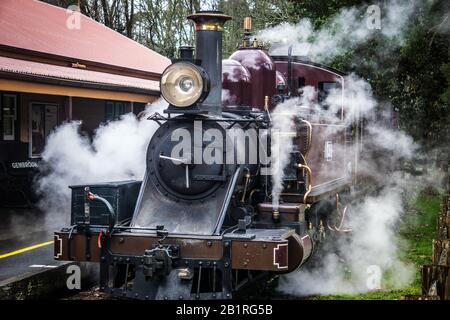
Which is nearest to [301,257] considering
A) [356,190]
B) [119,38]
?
[356,190]

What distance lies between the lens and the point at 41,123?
14.4 metres

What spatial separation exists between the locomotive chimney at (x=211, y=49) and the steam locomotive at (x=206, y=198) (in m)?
0.01

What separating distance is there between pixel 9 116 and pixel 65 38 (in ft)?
10.3

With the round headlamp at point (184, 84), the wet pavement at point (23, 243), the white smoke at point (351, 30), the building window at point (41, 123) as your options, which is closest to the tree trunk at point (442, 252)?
the round headlamp at point (184, 84)

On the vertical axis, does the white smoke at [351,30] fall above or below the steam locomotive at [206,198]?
above

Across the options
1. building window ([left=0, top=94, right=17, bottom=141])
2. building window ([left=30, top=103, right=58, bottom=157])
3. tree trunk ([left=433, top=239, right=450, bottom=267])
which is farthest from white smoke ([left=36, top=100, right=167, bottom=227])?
tree trunk ([left=433, top=239, right=450, bottom=267])

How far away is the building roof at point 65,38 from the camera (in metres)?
13.4

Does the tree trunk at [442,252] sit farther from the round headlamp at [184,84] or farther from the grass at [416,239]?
the round headlamp at [184,84]

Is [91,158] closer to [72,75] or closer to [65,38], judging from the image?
[72,75]

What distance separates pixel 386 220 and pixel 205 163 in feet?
21.9

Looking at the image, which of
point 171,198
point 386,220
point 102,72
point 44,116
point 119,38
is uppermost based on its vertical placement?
point 119,38

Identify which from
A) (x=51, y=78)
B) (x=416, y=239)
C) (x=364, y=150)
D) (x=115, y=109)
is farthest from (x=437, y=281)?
(x=115, y=109)

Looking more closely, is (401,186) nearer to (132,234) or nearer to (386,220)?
(386,220)

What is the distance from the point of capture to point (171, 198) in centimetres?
633
